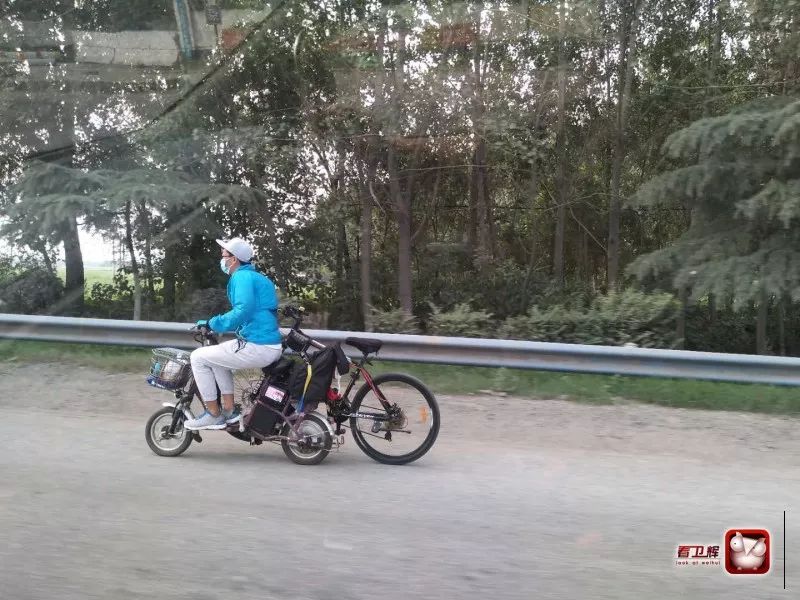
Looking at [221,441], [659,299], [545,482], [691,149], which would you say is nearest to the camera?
[545,482]

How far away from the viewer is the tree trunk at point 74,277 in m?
13.7

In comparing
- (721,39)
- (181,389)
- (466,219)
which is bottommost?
(181,389)

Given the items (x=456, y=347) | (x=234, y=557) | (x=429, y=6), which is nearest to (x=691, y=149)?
(x=429, y=6)

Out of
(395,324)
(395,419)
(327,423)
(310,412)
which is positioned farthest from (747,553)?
(395,324)

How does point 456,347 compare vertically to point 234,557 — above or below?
above

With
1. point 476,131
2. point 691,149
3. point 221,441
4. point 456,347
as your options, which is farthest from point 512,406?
point 476,131

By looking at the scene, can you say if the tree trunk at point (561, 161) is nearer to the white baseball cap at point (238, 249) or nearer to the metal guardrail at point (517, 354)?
the metal guardrail at point (517, 354)

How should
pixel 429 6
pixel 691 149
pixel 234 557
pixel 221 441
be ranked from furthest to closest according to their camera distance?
pixel 429 6 → pixel 691 149 → pixel 221 441 → pixel 234 557

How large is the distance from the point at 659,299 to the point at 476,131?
6184mm

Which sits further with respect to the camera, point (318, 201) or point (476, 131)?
point (318, 201)

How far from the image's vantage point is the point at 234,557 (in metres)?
4.01

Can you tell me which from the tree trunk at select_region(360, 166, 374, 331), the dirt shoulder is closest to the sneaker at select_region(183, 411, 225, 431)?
the dirt shoulder

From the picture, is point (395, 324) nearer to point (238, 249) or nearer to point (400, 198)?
point (238, 249)

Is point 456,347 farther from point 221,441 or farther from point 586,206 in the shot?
point 586,206
